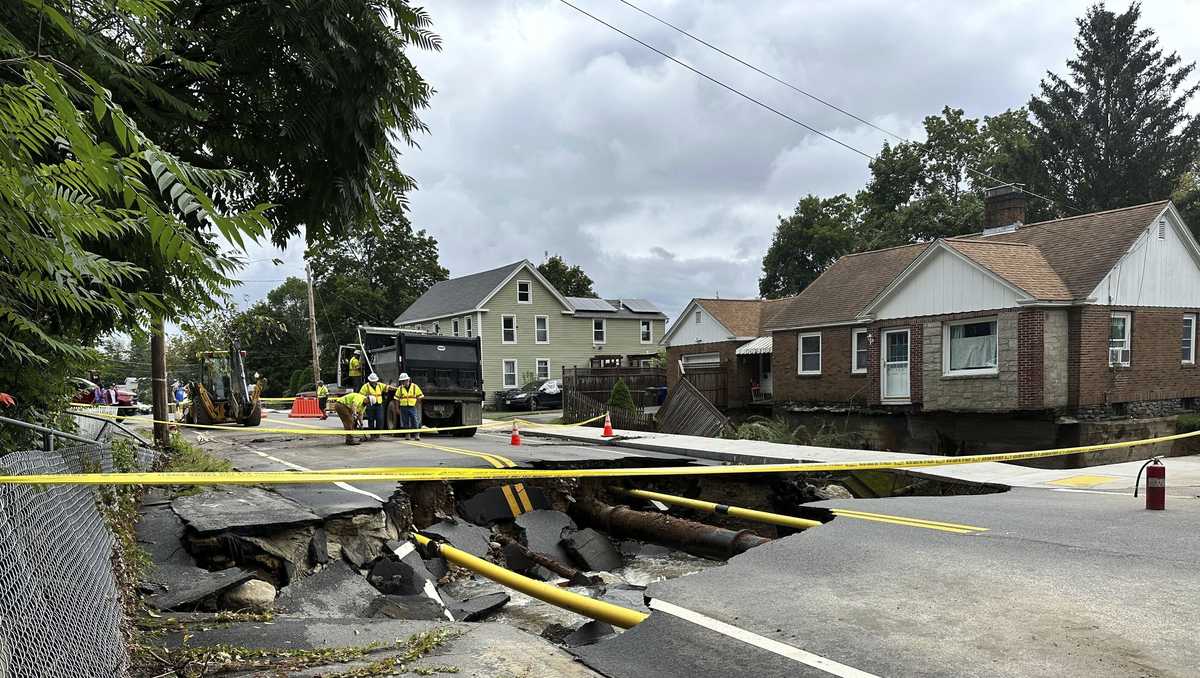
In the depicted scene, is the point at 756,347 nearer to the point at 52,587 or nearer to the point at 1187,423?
the point at 1187,423

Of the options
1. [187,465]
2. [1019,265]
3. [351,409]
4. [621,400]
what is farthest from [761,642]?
[621,400]

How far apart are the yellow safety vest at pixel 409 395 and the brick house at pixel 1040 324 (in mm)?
12955

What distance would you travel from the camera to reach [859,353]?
2348cm

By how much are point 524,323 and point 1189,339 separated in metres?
31.8

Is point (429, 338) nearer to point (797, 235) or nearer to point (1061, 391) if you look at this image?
point (1061, 391)

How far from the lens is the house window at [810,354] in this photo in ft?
82.7

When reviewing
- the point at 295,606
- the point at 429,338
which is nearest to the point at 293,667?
the point at 295,606

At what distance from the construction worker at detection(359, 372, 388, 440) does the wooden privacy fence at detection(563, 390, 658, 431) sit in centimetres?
772

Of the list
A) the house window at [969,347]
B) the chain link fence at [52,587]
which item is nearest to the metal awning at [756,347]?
the house window at [969,347]

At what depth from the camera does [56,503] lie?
3.91 meters

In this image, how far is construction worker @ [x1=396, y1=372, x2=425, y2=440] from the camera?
720 inches

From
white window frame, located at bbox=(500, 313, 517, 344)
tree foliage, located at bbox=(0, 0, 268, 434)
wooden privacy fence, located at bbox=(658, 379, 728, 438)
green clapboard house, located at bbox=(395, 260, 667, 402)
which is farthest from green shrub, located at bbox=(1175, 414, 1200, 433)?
white window frame, located at bbox=(500, 313, 517, 344)

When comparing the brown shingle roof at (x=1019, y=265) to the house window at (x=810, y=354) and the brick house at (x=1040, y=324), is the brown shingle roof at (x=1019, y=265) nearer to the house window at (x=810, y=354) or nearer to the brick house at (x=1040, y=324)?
the brick house at (x=1040, y=324)

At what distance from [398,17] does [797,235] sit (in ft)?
205
